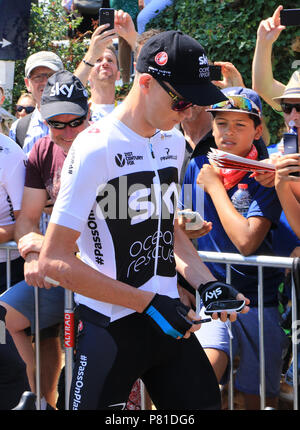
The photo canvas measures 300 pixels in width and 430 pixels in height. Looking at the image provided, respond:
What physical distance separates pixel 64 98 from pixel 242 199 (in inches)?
46.8

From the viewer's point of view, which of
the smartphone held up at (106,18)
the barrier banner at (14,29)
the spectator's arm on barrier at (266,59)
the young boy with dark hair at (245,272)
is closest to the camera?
the young boy with dark hair at (245,272)

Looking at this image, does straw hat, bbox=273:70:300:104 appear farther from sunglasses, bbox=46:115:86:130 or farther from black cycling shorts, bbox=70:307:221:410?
black cycling shorts, bbox=70:307:221:410

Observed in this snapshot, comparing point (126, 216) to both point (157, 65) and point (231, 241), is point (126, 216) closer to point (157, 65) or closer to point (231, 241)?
point (157, 65)

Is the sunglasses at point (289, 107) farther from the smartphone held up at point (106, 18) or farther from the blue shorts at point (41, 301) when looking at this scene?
the smartphone held up at point (106, 18)

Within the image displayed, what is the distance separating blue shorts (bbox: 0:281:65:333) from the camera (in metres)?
3.91

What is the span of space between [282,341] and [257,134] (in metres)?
1.23

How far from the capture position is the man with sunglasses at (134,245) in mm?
2625

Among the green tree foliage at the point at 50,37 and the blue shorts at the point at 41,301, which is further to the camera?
the green tree foliage at the point at 50,37

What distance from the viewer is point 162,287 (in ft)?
9.41

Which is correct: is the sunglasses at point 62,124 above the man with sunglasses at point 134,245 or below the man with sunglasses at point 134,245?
above

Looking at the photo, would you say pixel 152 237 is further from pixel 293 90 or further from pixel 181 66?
pixel 293 90

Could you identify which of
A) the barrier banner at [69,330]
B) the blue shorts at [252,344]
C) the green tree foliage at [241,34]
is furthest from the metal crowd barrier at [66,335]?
the green tree foliage at [241,34]

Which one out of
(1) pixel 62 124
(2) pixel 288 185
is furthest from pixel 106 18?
(2) pixel 288 185

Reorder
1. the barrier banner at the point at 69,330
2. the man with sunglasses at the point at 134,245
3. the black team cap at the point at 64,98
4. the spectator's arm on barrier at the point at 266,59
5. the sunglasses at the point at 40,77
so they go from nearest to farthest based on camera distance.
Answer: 1. the man with sunglasses at the point at 134,245
2. the barrier banner at the point at 69,330
3. the black team cap at the point at 64,98
4. the spectator's arm on barrier at the point at 266,59
5. the sunglasses at the point at 40,77
